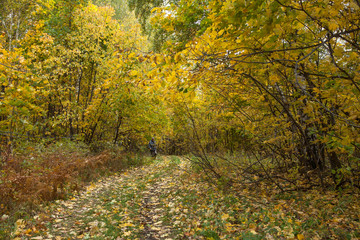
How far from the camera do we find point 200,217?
4426 mm

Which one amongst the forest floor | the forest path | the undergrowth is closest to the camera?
the forest floor

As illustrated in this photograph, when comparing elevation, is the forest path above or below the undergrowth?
below

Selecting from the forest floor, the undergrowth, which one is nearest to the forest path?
the forest floor

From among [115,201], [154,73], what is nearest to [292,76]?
[154,73]

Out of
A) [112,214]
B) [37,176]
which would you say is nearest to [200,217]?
[112,214]

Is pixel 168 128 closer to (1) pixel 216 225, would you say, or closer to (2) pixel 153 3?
(2) pixel 153 3

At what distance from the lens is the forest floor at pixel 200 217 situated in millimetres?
3457

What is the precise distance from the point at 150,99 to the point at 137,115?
1.03 meters

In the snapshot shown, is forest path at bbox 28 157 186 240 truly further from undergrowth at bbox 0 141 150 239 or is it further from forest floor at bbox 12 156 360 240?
undergrowth at bbox 0 141 150 239

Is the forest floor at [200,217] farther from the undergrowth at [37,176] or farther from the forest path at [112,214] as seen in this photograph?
the undergrowth at [37,176]

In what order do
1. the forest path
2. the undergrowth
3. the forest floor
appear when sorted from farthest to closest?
the undergrowth, the forest path, the forest floor

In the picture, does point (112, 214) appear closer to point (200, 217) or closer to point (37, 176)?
point (200, 217)

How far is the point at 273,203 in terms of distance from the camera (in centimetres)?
463

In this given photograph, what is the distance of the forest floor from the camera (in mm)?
3457
